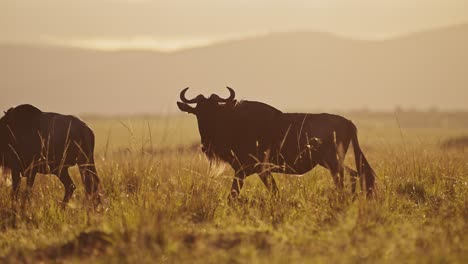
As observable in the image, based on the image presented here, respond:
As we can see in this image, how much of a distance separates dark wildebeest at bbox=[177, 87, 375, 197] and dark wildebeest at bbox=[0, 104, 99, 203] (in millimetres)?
1466

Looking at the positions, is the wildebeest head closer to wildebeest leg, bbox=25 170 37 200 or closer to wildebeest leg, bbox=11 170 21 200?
wildebeest leg, bbox=25 170 37 200

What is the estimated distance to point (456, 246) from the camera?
556 cm

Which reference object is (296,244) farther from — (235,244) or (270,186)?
(270,186)

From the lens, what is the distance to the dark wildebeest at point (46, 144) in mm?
9102

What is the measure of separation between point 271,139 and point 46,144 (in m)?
2.95

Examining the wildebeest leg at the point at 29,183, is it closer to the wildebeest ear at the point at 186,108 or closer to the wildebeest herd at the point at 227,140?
the wildebeest herd at the point at 227,140

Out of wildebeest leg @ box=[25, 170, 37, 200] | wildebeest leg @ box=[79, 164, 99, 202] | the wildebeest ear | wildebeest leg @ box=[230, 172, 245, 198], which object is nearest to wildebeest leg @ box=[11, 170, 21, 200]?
wildebeest leg @ box=[25, 170, 37, 200]

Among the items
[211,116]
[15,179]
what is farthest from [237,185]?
[15,179]

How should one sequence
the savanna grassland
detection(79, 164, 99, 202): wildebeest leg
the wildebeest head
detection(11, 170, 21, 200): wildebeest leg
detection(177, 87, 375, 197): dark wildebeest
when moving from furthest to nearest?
the wildebeest head
detection(79, 164, 99, 202): wildebeest leg
detection(11, 170, 21, 200): wildebeest leg
detection(177, 87, 375, 197): dark wildebeest
the savanna grassland

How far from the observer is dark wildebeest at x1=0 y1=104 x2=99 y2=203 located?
29.9ft

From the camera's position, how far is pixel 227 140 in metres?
9.33

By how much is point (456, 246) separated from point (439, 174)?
3.92 m

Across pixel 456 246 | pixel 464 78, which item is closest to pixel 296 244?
pixel 456 246

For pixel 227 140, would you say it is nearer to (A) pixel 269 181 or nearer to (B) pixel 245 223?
(A) pixel 269 181
